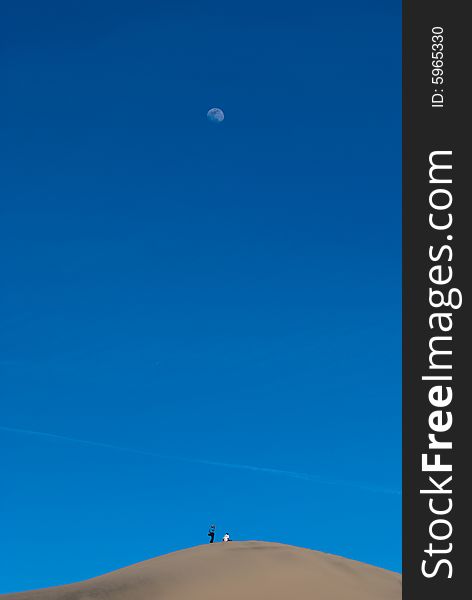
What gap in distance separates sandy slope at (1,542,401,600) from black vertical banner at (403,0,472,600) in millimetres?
14583

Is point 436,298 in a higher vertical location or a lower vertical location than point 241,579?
higher

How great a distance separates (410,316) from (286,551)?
23700mm

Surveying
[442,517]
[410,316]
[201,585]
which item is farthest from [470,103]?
[201,585]

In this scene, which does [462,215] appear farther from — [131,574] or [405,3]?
[131,574]

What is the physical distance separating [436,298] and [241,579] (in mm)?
20209

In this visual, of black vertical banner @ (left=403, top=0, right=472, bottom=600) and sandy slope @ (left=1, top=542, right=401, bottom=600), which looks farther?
sandy slope @ (left=1, top=542, right=401, bottom=600)

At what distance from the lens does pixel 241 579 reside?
1464 inches

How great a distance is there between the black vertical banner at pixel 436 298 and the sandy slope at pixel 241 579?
47.8ft

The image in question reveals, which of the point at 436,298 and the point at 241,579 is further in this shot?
the point at 241,579

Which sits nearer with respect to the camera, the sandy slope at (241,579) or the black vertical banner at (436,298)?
the black vertical banner at (436,298)

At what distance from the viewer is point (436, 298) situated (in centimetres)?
2377

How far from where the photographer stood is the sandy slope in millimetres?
34812

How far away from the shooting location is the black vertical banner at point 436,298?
22.3 metres

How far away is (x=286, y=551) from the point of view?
141 feet
